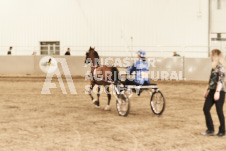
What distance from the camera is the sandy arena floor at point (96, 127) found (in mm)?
6348

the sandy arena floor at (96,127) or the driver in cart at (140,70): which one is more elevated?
the driver in cart at (140,70)

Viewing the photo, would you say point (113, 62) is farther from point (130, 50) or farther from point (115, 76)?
point (115, 76)

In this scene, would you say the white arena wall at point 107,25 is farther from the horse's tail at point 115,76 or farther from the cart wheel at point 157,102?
the horse's tail at point 115,76

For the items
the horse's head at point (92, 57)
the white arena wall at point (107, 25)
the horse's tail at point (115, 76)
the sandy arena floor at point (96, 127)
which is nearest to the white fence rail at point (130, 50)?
the white arena wall at point (107, 25)

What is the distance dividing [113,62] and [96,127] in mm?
15753

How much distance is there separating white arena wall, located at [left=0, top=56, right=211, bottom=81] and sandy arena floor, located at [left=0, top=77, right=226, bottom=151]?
28.0 feet

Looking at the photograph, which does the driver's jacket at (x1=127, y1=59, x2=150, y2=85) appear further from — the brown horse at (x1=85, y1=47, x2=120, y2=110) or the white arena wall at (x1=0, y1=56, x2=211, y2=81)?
the white arena wall at (x1=0, y1=56, x2=211, y2=81)

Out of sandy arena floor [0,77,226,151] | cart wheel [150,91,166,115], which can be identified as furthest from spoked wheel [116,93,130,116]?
cart wheel [150,91,166,115]

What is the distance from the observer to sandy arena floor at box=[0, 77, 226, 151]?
20.8 feet

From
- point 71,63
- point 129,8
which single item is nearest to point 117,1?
point 129,8

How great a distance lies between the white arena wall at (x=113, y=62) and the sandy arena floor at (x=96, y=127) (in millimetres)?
8520

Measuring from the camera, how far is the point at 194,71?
70.2 feet

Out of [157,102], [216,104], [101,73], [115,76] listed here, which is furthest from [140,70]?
[216,104]

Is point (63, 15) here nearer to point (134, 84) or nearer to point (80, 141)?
point (134, 84)
